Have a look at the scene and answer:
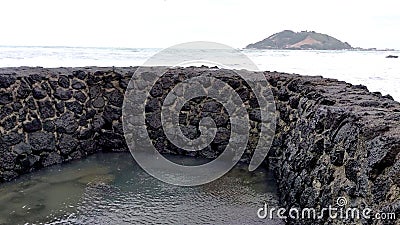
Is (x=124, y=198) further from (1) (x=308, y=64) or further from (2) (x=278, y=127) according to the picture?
(1) (x=308, y=64)

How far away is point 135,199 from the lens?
12.8ft

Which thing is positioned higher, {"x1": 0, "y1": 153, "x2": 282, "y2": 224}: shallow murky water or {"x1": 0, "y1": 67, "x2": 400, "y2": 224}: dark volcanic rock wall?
{"x1": 0, "y1": 67, "x2": 400, "y2": 224}: dark volcanic rock wall

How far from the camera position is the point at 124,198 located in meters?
3.91

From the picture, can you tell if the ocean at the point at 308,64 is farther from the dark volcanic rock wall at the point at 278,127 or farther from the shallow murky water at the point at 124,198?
the shallow murky water at the point at 124,198

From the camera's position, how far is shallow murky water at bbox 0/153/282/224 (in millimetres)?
3453

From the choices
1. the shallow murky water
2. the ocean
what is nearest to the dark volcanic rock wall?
the shallow murky water

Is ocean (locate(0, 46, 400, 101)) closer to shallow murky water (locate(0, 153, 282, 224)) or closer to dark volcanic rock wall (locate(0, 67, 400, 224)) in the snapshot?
dark volcanic rock wall (locate(0, 67, 400, 224))

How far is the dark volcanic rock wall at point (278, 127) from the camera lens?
6.04 ft

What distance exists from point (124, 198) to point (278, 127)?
1998mm

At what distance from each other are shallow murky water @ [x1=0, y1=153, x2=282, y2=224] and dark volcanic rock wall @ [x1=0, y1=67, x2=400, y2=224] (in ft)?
0.99

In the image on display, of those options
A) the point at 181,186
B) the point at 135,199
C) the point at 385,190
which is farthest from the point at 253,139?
the point at 385,190

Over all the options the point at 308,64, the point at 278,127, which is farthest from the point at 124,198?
the point at 308,64

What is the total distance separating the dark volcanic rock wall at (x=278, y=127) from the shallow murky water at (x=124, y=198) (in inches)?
11.9

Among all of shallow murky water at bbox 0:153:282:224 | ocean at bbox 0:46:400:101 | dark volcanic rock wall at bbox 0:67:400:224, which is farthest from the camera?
ocean at bbox 0:46:400:101
